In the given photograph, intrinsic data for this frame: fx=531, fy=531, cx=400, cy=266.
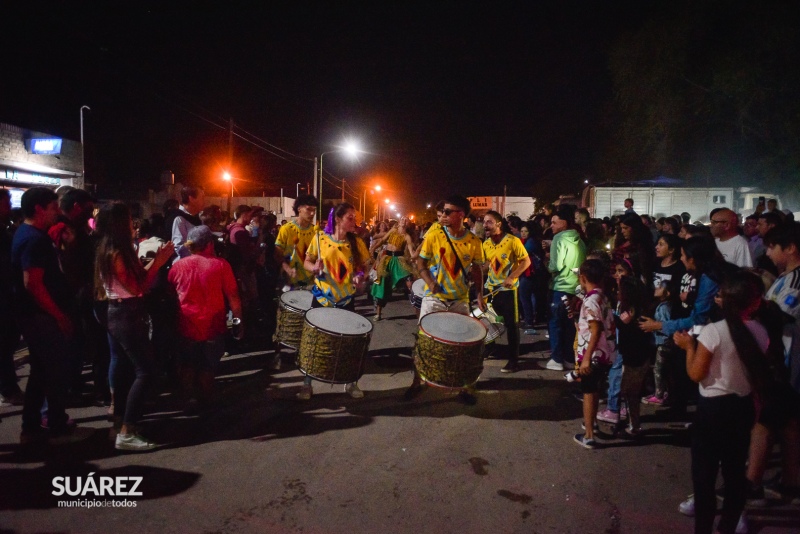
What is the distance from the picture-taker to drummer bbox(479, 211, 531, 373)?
715cm

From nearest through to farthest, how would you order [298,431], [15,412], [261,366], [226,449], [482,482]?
[482,482] < [226,449] < [298,431] < [15,412] < [261,366]

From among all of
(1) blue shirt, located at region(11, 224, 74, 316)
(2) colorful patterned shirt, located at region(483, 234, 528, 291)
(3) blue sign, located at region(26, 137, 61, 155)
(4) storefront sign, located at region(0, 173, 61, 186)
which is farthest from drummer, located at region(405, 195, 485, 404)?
(3) blue sign, located at region(26, 137, 61, 155)

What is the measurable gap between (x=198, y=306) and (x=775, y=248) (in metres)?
5.04

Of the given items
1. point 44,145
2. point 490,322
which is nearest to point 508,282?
point 490,322

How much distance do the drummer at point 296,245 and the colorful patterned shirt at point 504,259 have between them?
252 centimetres

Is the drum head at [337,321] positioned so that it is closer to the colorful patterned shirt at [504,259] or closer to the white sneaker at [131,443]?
the white sneaker at [131,443]

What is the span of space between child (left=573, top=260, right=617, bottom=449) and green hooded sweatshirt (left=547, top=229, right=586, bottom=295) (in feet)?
8.16

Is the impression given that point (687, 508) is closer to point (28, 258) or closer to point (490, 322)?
point (490, 322)

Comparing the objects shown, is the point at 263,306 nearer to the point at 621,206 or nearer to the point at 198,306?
the point at 198,306

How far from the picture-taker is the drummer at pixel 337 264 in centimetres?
603

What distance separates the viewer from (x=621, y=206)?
70.2ft

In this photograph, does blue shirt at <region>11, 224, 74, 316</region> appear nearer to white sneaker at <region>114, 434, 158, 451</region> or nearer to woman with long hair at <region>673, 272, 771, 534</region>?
white sneaker at <region>114, 434, 158, 451</region>

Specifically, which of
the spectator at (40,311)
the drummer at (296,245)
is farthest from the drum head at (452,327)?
the spectator at (40,311)

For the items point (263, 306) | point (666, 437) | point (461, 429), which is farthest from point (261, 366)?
point (666, 437)
